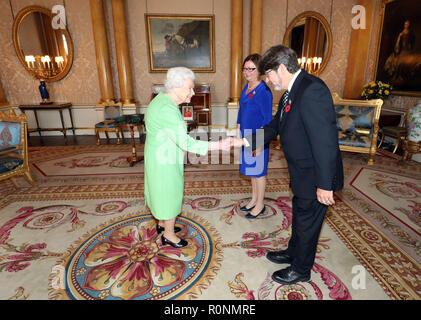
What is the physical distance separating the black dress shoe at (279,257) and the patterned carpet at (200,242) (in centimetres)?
6

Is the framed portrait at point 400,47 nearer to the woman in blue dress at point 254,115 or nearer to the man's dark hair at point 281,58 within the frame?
the woman in blue dress at point 254,115

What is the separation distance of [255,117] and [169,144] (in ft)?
3.46

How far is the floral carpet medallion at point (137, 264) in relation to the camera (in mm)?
1947

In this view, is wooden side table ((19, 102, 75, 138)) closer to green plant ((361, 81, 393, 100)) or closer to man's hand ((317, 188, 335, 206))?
man's hand ((317, 188, 335, 206))

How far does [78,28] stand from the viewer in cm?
722

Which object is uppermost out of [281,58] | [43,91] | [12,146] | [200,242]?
[281,58]

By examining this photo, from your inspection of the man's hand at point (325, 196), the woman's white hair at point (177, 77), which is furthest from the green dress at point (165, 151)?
the man's hand at point (325, 196)

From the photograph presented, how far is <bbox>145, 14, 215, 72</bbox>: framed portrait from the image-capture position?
720 centimetres

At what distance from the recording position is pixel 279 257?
2246 mm

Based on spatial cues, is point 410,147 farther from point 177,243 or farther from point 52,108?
point 52,108

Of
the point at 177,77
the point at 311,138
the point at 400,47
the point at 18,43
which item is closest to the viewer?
the point at 311,138

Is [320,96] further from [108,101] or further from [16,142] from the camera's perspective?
[108,101]

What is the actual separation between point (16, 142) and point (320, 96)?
4.29 meters

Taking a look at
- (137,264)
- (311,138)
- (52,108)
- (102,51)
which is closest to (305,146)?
(311,138)
